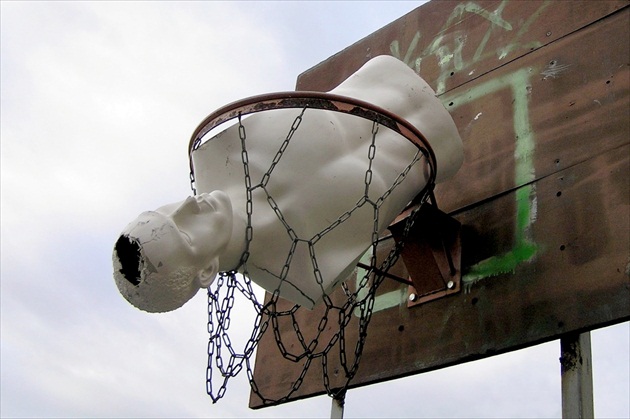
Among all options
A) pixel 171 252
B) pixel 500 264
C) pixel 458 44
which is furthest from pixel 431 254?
pixel 171 252

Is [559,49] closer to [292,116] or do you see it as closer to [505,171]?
[505,171]

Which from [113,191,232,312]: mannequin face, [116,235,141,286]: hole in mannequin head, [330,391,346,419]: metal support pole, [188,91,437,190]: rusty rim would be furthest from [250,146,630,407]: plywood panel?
[116,235,141,286]: hole in mannequin head

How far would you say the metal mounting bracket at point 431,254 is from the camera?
391cm

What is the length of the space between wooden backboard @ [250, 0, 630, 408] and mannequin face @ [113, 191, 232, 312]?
983 mm

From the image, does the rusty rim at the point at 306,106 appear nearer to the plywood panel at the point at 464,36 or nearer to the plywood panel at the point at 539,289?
the plywood panel at the point at 539,289

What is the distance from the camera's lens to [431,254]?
396 cm

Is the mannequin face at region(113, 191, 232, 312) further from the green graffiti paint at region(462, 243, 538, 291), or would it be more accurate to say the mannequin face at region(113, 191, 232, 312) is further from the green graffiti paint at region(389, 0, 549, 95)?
the green graffiti paint at region(389, 0, 549, 95)

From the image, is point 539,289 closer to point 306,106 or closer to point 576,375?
point 576,375

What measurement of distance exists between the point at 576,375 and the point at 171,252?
1364 millimetres

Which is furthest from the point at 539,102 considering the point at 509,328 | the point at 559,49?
the point at 509,328

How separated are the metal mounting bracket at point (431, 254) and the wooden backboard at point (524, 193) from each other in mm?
44

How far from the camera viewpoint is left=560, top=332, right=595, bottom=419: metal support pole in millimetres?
3361

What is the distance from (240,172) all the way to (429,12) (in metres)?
1.61

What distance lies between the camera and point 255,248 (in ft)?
11.2
